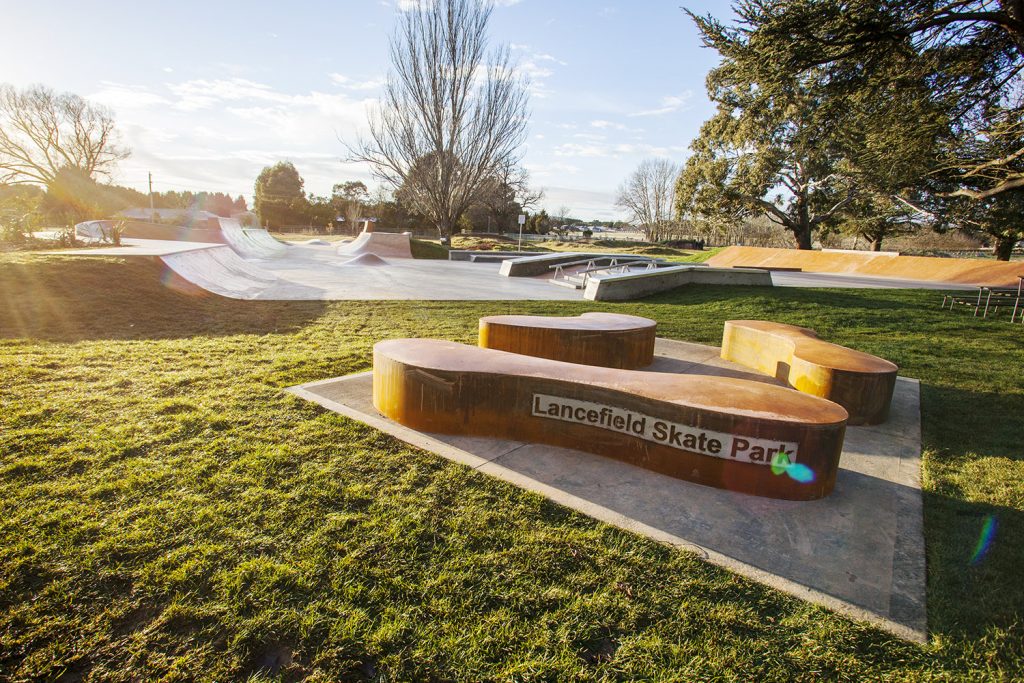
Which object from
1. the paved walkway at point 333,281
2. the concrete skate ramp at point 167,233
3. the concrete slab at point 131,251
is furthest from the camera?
the concrete skate ramp at point 167,233

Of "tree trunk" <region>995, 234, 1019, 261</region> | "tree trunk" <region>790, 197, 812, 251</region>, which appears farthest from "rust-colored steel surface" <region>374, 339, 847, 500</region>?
"tree trunk" <region>790, 197, 812, 251</region>

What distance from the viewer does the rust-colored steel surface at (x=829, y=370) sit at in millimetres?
4743

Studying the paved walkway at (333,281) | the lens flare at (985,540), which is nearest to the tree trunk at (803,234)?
the paved walkway at (333,281)

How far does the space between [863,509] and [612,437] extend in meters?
1.69

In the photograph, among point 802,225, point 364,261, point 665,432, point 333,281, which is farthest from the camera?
point 802,225

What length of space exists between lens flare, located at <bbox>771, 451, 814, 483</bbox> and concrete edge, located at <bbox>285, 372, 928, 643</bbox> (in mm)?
902

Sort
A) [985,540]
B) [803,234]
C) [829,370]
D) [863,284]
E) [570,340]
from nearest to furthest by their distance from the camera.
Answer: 1. [985,540]
2. [829,370]
3. [570,340]
4. [863,284]
5. [803,234]

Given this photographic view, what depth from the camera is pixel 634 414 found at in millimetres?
3562

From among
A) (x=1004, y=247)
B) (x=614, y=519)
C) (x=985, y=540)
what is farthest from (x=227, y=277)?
(x=1004, y=247)

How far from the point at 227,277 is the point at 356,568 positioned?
13363 mm

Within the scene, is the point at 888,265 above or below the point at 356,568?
above

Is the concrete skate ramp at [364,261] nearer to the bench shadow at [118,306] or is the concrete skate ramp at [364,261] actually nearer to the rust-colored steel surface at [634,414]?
the bench shadow at [118,306]

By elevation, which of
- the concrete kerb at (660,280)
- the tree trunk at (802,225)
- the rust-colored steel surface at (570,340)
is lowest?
the rust-colored steel surface at (570,340)

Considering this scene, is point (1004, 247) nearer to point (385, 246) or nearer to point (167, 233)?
point (385, 246)
